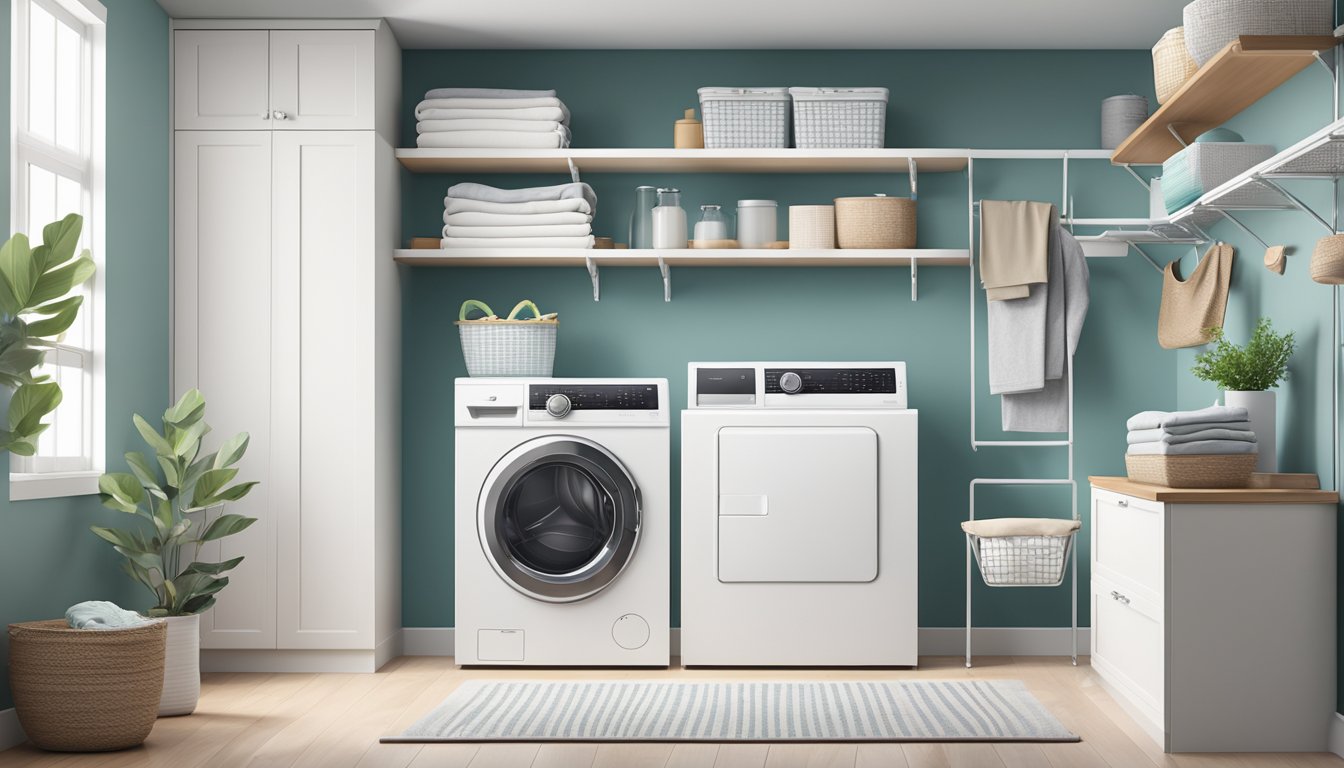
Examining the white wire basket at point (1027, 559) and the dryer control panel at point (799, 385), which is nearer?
the white wire basket at point (1027, 559)

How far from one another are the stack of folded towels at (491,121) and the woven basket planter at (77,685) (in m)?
2.01

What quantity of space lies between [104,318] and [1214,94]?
3.34 metres

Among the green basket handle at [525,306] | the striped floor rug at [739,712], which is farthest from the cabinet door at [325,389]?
the striped floor rug at [739,712]

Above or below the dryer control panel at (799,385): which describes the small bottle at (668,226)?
above

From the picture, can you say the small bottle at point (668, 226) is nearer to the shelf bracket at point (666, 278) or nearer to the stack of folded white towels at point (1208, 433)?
the shelf bracket at point (666, 278)

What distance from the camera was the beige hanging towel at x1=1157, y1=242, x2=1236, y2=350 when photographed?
3721 mm

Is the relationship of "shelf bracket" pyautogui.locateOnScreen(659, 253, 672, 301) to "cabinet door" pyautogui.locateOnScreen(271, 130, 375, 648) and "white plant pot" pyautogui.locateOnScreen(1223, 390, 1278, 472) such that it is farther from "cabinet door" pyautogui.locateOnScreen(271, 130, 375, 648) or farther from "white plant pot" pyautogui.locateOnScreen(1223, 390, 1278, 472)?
"white plant pot" pyautogui.locateOnScreen(1223, 390, 1278, 472)

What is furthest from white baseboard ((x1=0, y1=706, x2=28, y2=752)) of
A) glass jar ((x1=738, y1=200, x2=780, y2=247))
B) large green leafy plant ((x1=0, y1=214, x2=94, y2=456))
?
glass jar ((x1=738, y1=200, x2=780, y2=247))

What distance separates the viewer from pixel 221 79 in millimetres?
4008

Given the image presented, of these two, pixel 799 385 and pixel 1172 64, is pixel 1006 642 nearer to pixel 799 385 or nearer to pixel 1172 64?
pixel 799 385

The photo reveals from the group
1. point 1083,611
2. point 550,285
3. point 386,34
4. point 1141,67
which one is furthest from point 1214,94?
point 386,34

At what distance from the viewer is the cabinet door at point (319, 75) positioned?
400cm

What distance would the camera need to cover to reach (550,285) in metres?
4.43

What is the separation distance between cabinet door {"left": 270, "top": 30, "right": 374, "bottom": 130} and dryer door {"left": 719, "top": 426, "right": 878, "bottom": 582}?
1822 mm
